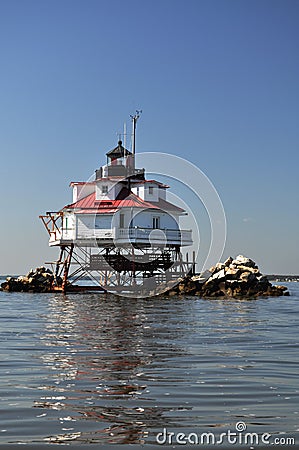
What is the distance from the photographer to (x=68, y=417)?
7867 millimetres

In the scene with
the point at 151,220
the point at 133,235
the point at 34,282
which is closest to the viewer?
the point at 133,235

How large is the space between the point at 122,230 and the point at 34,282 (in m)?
13.7

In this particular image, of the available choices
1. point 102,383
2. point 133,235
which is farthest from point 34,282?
point 102,383

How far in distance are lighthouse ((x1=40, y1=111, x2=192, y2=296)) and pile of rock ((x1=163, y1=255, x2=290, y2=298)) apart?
61.8 inches

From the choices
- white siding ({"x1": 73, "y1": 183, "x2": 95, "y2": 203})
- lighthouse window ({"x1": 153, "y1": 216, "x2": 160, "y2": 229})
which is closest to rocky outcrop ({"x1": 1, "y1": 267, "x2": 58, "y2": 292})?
white siding ({"x1": 73, "y1": 183, "x2": 95, "y2": 203})

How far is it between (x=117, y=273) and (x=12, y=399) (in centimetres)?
4229

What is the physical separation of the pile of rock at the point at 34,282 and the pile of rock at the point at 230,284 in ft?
39.8

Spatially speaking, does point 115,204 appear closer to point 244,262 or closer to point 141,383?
point 244,262

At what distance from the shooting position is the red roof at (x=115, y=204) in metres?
46.0

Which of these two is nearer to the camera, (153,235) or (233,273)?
(153,235)

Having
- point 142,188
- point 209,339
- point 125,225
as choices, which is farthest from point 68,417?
point 142,188

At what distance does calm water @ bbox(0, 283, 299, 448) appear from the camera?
743 cm

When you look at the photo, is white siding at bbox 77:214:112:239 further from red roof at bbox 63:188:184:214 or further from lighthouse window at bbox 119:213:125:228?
lighthouse window at bbox 119:213:125:228

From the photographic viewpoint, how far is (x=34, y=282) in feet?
181
